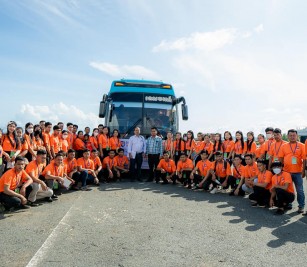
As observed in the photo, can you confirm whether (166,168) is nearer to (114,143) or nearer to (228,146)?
(114,143)

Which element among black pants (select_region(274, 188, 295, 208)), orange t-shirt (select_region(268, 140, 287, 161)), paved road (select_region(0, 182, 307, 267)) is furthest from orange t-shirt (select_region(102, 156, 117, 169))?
black pants (select_region(274, 188, 295, 208))

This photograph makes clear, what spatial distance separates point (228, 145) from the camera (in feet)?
33.0

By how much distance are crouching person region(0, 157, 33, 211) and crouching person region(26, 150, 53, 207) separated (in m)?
0.19

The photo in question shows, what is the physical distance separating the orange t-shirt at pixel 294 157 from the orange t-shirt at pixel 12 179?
5.86 m

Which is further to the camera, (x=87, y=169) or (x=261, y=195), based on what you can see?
(x=87, y=169)

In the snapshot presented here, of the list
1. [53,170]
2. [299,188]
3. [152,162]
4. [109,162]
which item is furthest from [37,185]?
[299,188]

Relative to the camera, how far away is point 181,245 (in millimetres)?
4391

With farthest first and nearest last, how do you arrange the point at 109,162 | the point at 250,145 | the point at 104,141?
the point at 104,141 → the point at 109,162 → the point at 250,145

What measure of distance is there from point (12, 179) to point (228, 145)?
6.64m

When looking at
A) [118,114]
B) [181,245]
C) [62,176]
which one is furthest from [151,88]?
[181,245]

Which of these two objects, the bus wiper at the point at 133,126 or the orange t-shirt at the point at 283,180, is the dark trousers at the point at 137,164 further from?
the orange t-shirt at the point at 283,180

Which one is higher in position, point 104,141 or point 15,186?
point 104,141

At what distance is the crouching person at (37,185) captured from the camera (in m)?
6.61

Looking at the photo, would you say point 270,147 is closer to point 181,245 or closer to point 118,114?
point 181,245
